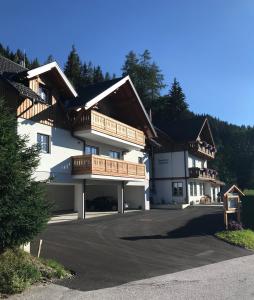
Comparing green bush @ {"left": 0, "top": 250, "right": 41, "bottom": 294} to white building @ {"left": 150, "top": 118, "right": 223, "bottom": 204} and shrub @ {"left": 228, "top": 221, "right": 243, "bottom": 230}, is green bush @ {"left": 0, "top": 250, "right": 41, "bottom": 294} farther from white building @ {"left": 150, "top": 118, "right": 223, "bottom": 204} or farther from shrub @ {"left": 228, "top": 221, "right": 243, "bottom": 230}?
white building @ {"left": 150, "top": 118, "right": 223, "bottom": 204}

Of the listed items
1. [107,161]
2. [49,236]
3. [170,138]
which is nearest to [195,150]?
[170,138]

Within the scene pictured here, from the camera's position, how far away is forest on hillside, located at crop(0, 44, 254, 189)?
72938 mm

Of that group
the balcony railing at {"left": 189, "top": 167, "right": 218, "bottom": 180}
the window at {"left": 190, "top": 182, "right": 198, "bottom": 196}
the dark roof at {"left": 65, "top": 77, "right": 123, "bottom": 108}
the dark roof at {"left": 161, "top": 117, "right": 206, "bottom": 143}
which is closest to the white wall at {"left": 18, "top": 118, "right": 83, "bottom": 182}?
the dark roof at {"left": 65, "top": 77, "right": 123, "bottom": 108}

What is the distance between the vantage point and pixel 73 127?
26.6m

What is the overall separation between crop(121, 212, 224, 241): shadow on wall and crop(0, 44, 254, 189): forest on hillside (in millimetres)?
40081

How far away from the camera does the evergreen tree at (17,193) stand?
10.7 m

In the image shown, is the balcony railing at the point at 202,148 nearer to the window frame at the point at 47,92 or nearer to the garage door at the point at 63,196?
the garage door at the point at 63,196

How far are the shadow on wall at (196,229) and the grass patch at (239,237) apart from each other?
0.90 meters

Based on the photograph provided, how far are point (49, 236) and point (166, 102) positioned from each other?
190 feet

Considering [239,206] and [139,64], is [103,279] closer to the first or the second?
[239,206]

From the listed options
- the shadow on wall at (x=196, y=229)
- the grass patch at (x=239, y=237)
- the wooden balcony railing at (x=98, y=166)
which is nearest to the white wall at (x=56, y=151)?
the wooden balcony railing at (x=98, y=166)

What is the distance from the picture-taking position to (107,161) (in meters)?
27.5

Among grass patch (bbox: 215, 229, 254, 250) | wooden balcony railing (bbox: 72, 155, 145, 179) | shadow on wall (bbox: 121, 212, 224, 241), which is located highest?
wooden balcony railing (bbox: 72, 155, 145, 179)

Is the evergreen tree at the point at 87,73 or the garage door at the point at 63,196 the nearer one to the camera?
the garage door at the point at 63,196
